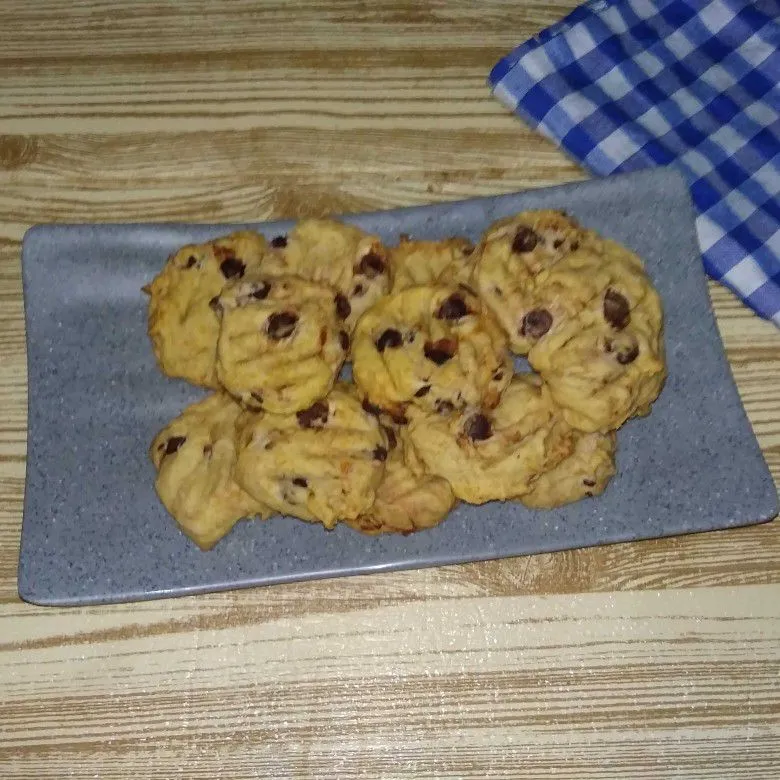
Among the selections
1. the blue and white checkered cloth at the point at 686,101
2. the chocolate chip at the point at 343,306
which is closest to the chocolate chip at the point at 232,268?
the chocolate chip at the point at 343,306

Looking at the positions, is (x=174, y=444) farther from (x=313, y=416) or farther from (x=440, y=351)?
(x=440, y=351)

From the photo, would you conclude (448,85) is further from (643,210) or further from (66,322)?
(66,322)

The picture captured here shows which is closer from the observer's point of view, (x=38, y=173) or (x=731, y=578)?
(x=731, y=578)

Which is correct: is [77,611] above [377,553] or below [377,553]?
below

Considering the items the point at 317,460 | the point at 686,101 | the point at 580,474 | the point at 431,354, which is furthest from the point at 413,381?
the point at 686,101

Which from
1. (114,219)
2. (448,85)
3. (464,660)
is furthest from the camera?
(448,85)

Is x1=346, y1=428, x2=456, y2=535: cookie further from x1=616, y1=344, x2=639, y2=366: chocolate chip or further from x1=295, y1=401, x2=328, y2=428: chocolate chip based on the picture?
x1=616, y1=344, x2=639, y2=366: chocolate chip

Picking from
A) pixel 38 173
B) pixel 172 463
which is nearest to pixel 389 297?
pixel 172 463
